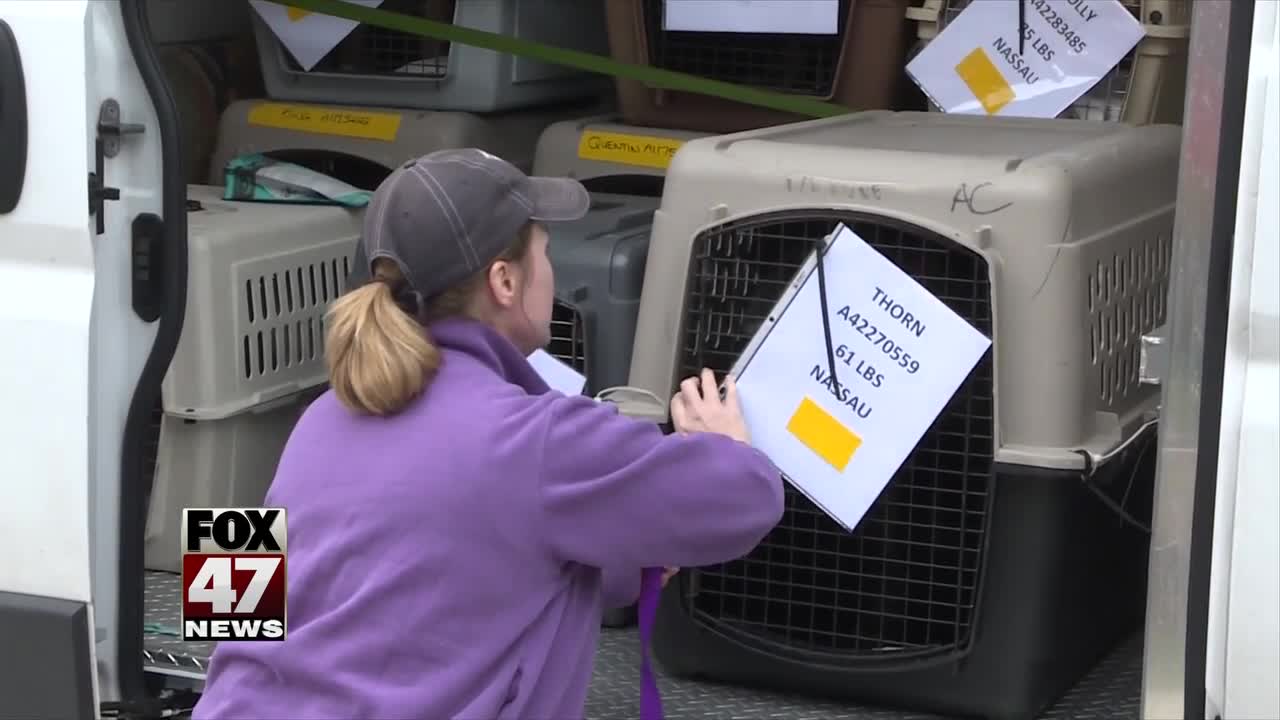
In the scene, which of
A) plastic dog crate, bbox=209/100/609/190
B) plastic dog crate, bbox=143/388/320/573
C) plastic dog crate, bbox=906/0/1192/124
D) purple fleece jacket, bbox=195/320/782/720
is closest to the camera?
purple fleece jacket, bbox=195/320/782/720

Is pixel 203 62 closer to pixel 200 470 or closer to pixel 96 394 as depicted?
pixel 200 470

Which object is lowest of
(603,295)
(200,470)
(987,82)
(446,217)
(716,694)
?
(716,694)

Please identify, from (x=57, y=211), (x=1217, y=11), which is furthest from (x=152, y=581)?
(x=1217, y=11)

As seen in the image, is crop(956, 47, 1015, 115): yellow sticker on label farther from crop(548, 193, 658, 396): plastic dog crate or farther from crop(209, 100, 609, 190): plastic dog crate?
crop(209, 100, 609, 190): plastic dog crate

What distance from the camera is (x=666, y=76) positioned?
10.4ft

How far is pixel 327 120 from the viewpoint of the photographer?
335 cm

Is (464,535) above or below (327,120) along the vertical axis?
below

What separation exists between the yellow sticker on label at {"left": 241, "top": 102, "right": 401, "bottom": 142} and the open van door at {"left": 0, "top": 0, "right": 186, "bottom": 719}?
1034 mm

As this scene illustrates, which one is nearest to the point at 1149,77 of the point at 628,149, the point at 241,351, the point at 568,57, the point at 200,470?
the point at 628,149

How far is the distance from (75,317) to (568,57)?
4.10ft

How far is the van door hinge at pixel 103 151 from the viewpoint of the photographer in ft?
7.18

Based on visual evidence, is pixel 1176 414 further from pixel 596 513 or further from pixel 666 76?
pixel 666 76

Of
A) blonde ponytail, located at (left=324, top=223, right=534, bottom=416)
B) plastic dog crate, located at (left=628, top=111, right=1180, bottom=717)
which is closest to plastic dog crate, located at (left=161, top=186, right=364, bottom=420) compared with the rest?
plastic dog crate, located at (left=628, top=111, right=1180, bottom=717)

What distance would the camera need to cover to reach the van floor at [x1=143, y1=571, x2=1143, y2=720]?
8.14 feet
